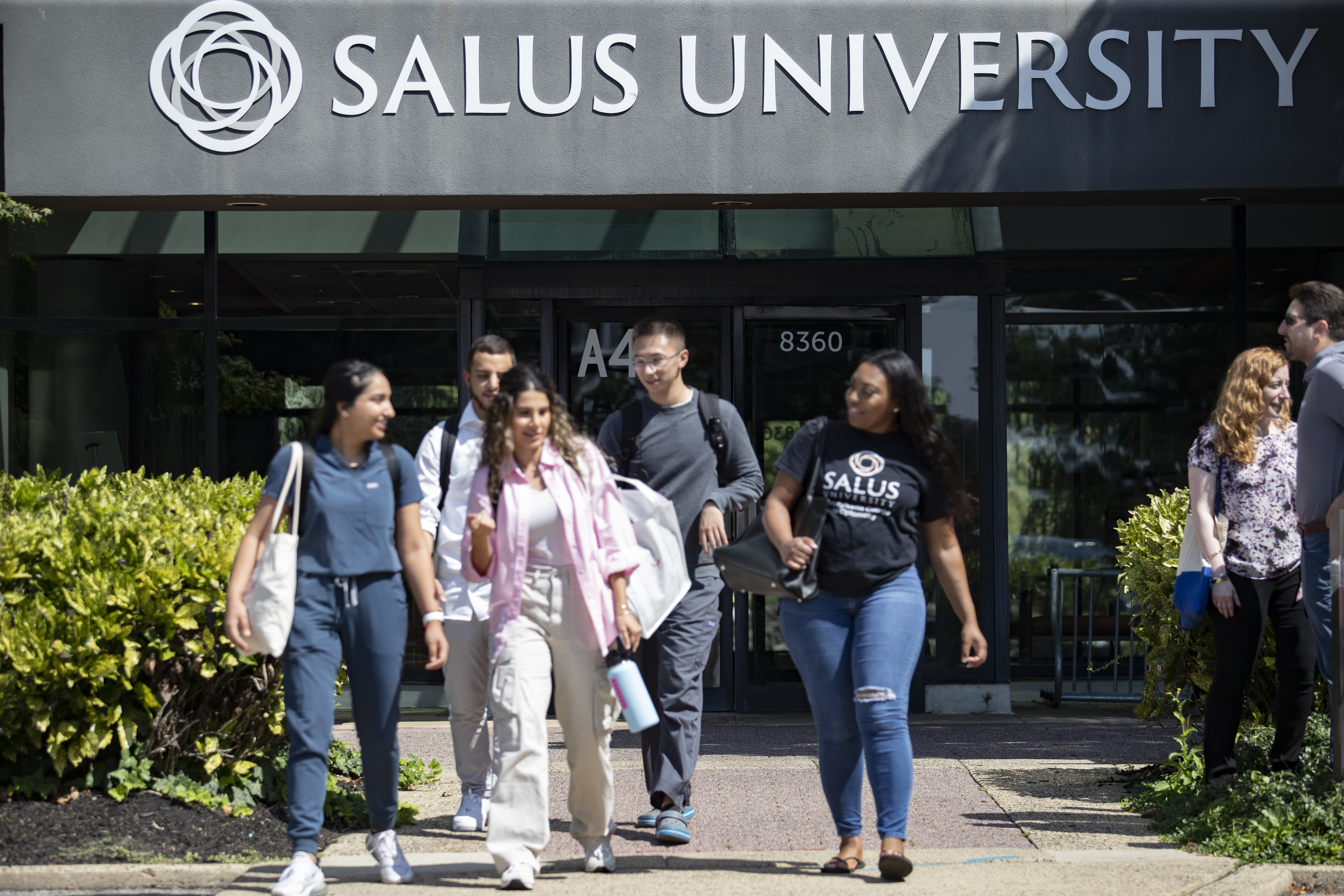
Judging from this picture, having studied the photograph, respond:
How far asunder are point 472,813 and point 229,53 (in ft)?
16.3

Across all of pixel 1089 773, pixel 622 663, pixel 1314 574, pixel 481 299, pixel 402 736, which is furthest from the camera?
pixel 481 299

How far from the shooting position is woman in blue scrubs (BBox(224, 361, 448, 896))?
451 centimetres

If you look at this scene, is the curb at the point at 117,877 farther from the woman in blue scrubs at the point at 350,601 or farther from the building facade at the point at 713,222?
the building facade at the point at 713,222

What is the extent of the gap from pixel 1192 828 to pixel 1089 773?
1468 millimetres

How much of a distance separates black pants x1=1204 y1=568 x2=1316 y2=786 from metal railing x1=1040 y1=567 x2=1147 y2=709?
3.04 meters

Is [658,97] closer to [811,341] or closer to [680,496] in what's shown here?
[811,341]

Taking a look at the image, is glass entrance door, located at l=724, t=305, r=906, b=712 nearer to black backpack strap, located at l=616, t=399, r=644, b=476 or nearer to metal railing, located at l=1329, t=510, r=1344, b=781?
black backpack strap, located at l=616, t=399, r=644, b=476

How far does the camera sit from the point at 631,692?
15.0ft

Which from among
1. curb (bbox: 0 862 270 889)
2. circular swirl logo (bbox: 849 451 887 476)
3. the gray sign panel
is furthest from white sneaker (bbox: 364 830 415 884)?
the gray sign panel

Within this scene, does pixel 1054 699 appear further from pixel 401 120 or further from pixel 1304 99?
pixel 401 120

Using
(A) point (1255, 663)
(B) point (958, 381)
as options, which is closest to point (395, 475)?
(A) point (1255, 663)

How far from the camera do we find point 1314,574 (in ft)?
17.2

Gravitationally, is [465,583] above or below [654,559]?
below

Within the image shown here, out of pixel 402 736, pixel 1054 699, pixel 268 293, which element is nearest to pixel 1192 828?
pixel 1054 699
